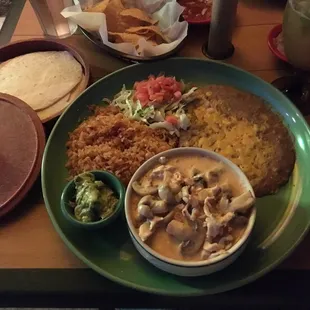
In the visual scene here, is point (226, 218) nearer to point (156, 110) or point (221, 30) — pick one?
point (156, 110)

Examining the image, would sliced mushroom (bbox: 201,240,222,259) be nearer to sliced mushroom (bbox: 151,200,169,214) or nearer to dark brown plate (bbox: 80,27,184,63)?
sliced mushroom (bbox: 151,200,169,214)

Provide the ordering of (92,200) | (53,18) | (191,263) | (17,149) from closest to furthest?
(191,263) → (92,200) → (17,149) → (53,18)

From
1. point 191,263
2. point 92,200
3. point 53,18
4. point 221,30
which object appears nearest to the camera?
point 191,263

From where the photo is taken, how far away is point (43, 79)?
1.34 m

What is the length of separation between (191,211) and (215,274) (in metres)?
0.13

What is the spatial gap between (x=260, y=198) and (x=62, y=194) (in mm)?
431

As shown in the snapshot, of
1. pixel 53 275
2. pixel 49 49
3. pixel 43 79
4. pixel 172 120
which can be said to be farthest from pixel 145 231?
pixel 49 49

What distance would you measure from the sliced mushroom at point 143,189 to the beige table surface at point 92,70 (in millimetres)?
195

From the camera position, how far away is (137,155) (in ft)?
3.68

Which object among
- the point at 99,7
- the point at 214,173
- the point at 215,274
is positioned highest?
the point at 99,7

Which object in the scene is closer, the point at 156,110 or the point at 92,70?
the point at 156,110

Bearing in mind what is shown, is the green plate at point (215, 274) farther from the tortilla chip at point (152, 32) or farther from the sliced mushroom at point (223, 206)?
the tortilla chip at point (152, 32)

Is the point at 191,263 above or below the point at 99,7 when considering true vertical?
below

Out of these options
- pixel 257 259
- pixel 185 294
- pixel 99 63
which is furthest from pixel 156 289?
pixel 99 63
